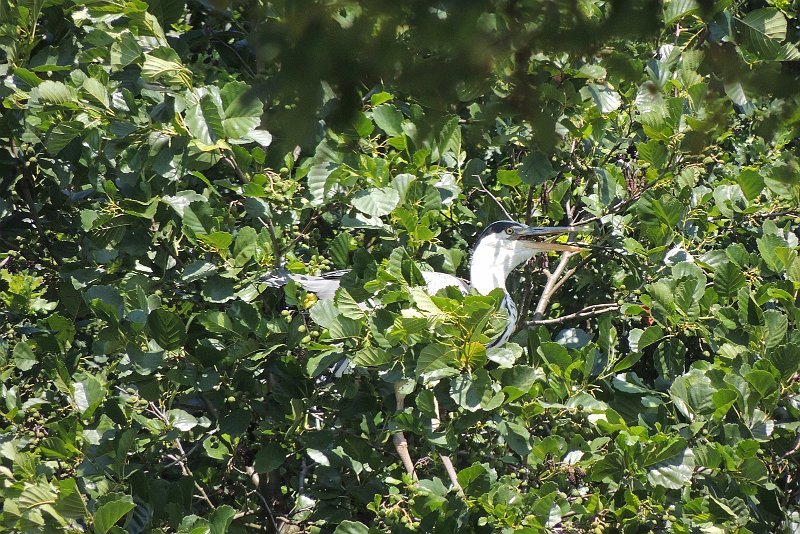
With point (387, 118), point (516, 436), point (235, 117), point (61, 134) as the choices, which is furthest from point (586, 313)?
point (61, 134)

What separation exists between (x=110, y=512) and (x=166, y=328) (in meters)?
0.67

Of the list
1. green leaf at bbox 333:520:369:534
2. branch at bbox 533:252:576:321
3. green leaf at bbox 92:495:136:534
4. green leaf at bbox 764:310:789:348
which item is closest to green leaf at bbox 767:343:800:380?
green leaf at bbox 764:310:789:348

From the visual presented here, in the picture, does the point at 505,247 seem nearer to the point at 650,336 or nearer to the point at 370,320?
the point at 650,336

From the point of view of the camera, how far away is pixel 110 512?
10.1ft

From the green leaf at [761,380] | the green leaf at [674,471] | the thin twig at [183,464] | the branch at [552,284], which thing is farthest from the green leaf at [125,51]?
the green leaf at [761,380]

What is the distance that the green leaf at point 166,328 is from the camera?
11.1 ft

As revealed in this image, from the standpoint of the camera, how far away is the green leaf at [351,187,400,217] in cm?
341

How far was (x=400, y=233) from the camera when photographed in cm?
371

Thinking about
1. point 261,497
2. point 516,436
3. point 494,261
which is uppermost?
point 516,436

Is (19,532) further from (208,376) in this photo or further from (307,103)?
(307,103)

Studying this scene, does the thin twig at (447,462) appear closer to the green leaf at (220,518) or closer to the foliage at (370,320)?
the foliage at (370,320)

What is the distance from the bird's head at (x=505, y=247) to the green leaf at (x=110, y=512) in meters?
1.97

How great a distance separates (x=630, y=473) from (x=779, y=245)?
1.19m

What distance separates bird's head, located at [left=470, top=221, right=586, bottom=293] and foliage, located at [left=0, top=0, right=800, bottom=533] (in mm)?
105
